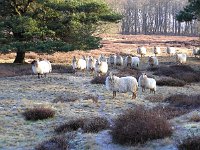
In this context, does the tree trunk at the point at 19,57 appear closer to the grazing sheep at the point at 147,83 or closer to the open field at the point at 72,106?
the open field at the point at 72,106

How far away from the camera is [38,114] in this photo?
46.1ft

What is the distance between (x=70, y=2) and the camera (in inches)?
1248

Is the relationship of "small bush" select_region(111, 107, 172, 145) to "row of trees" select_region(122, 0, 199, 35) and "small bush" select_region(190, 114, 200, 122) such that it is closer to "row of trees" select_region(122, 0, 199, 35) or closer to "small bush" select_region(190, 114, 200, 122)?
"small bush" select_region(190, 114, 200, 122)

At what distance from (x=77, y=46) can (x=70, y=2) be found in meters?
3.48

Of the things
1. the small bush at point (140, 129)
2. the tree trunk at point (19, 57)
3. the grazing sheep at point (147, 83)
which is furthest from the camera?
the tree trunk at point (19, 57)

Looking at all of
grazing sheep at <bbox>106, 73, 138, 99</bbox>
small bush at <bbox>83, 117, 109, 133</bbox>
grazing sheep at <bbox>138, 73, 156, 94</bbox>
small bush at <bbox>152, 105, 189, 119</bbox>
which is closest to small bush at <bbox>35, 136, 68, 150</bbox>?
small bush at <bbox>83, 117, 109, 133</bbox>

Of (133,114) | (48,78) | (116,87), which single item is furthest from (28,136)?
(48,78)

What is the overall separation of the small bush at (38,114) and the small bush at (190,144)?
5.74 meters

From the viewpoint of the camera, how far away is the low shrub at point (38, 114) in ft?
45.8

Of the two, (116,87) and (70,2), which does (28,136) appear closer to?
(116,87)

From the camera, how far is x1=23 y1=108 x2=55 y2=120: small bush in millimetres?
13960

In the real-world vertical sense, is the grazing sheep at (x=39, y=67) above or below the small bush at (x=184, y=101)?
above

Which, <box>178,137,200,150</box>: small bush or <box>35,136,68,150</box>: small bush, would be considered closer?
<box>178,137,200,150</box>: small bush

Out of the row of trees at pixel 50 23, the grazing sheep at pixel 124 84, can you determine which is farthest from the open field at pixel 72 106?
the row of trees at pixel 50 23
